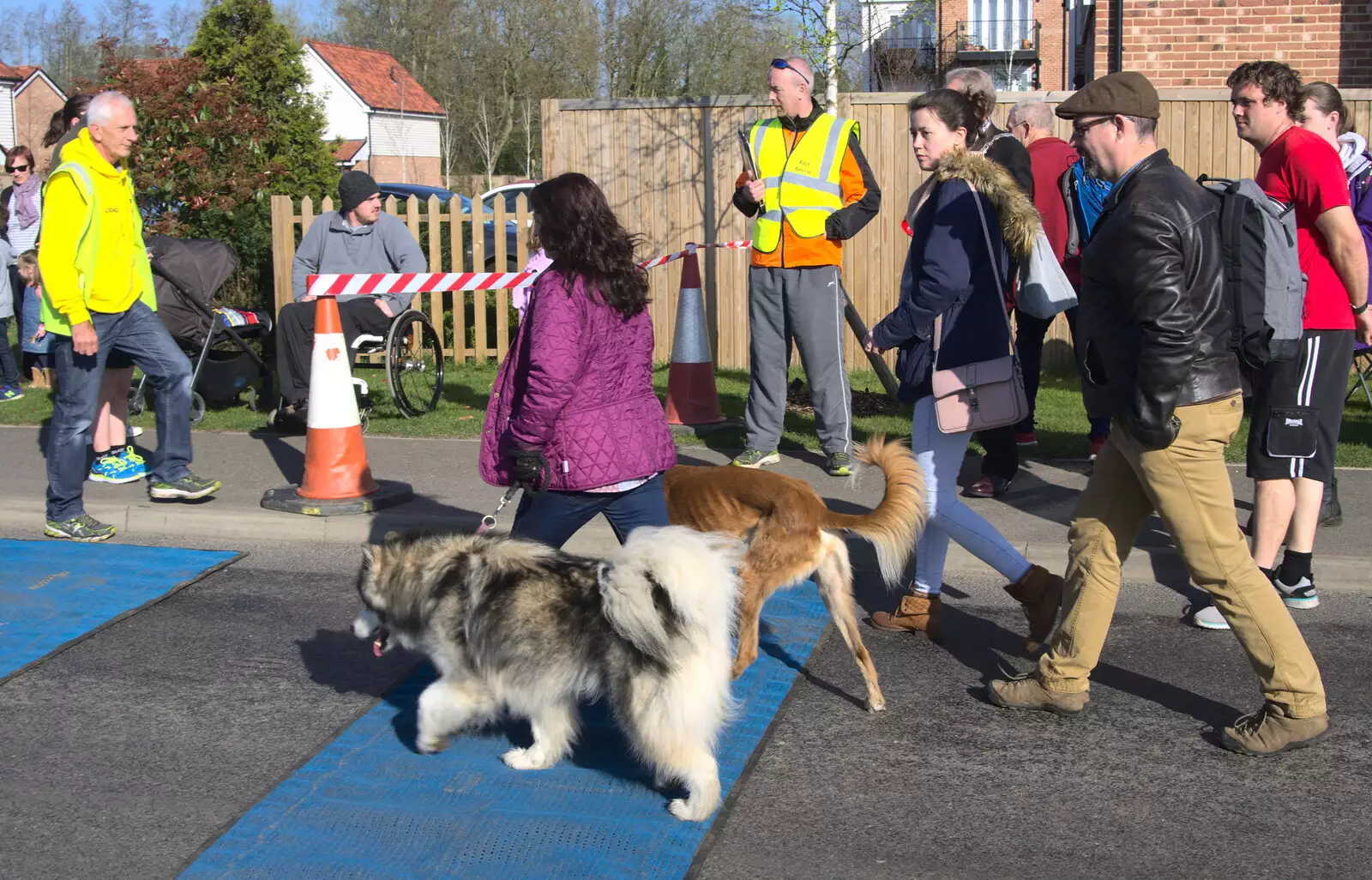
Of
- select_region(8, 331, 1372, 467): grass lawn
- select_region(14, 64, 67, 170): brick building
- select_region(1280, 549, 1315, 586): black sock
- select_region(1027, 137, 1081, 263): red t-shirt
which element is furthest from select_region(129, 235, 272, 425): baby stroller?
select_region(14, 64, 67, 170): brick building

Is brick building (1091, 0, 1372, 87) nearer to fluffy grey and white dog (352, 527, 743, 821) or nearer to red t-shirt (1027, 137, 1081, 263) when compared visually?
red t-shirt (1027, 137, 1081, 263)

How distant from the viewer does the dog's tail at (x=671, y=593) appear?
3549 millimetres

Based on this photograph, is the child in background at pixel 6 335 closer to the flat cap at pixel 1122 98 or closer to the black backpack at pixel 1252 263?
the flat cap at pixel 1122 98

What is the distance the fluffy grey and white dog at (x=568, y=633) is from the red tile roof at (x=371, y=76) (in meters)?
51.4

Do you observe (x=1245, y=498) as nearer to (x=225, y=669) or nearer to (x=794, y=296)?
(x=794, y=296)

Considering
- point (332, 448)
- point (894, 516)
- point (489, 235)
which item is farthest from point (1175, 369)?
point (489, 235)

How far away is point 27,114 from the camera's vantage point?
67938mm

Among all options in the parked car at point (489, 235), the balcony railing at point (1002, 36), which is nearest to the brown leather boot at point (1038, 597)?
the parked car at point (489, 235)

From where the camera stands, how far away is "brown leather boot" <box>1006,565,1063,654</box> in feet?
16.6

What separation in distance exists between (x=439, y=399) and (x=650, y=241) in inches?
108

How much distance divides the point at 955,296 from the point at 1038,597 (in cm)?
124

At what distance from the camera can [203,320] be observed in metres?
9.64

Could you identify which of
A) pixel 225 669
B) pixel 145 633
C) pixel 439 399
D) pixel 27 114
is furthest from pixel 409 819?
pixel 27 114

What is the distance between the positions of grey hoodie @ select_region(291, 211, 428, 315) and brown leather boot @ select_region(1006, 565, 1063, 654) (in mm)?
5994
